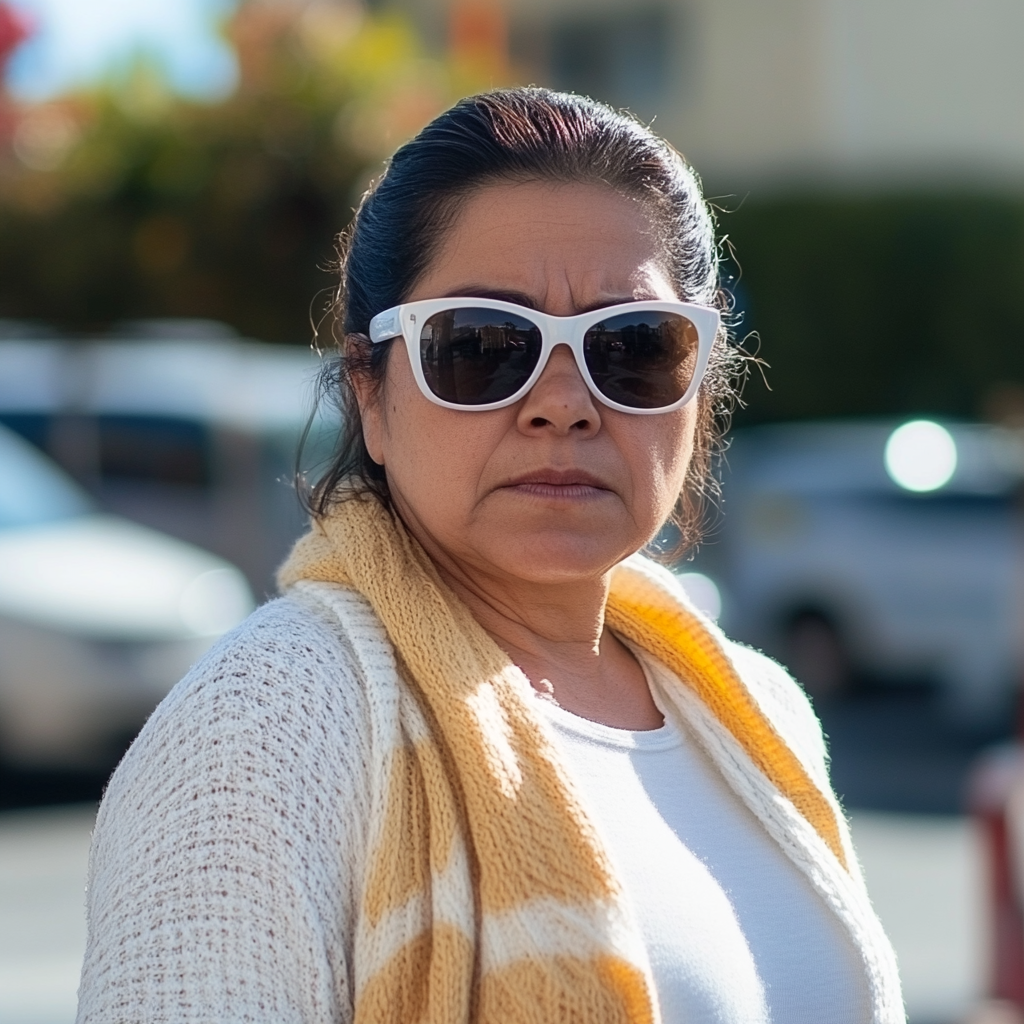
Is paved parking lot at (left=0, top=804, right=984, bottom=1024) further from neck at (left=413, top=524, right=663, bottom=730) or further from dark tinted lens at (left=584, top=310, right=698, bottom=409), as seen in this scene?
dark tinted lens at (left=584, top=310, right=698, bottom=409)

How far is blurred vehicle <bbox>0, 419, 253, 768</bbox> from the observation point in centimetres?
850

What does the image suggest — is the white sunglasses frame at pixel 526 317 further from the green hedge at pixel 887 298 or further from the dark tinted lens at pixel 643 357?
the green hedge at pixel 887 298

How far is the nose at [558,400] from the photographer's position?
1.97m

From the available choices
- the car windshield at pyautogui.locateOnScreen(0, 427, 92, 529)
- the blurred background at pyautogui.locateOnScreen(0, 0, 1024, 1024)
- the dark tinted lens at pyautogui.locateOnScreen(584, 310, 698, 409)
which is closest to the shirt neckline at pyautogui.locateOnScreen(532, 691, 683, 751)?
the dark tinted lens at pyautogui.locateOnScreen(584, 310, 698, 409)

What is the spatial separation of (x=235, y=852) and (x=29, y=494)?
8.08 meters

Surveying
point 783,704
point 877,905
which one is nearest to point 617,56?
point 877,905

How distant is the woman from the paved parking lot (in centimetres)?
365

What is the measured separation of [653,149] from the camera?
2096 mm

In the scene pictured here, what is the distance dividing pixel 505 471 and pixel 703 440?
626 millimetres

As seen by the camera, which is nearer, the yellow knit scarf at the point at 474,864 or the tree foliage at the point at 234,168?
the yellow knit scarf at the point at 474,864

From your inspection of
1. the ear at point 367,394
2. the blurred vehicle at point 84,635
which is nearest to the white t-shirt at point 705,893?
the ear at point 367,394

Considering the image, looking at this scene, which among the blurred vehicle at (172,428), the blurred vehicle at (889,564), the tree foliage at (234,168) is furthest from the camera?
the blurred vehicle at (889,564)

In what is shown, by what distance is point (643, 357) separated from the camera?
6.62 feet

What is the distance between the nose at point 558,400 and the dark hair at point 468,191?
0.19 metres
